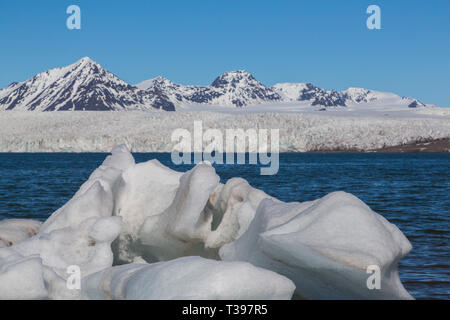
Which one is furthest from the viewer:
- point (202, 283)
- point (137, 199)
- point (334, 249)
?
point (137, 199)

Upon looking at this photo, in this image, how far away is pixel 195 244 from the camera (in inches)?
301

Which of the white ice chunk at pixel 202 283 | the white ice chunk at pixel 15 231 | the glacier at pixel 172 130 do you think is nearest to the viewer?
the white ice chunk at pixel 202 283

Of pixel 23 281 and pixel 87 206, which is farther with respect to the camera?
pixel 87 206

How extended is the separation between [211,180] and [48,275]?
2.27 metres

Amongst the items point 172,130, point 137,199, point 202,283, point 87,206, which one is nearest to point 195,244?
point 137,199

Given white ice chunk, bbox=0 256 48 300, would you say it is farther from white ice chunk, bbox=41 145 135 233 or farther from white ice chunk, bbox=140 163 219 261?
white ice chunk, bbox=140 163 219 261

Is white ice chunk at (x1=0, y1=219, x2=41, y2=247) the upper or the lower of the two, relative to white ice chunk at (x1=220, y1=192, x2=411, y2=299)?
lower

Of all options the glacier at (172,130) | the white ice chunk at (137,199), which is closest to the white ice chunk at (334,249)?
the white ice chunk at (137,199)

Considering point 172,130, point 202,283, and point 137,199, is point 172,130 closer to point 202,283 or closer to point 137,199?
point 137,199

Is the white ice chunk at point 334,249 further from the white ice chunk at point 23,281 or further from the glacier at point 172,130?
the glacier at point 172,130

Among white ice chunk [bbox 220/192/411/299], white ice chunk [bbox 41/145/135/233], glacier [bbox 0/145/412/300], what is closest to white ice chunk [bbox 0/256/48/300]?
glacier [bbox 0/145/412/300]

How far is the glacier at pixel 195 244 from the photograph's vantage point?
4.68 metres

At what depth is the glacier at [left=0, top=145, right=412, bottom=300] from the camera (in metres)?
4.68
